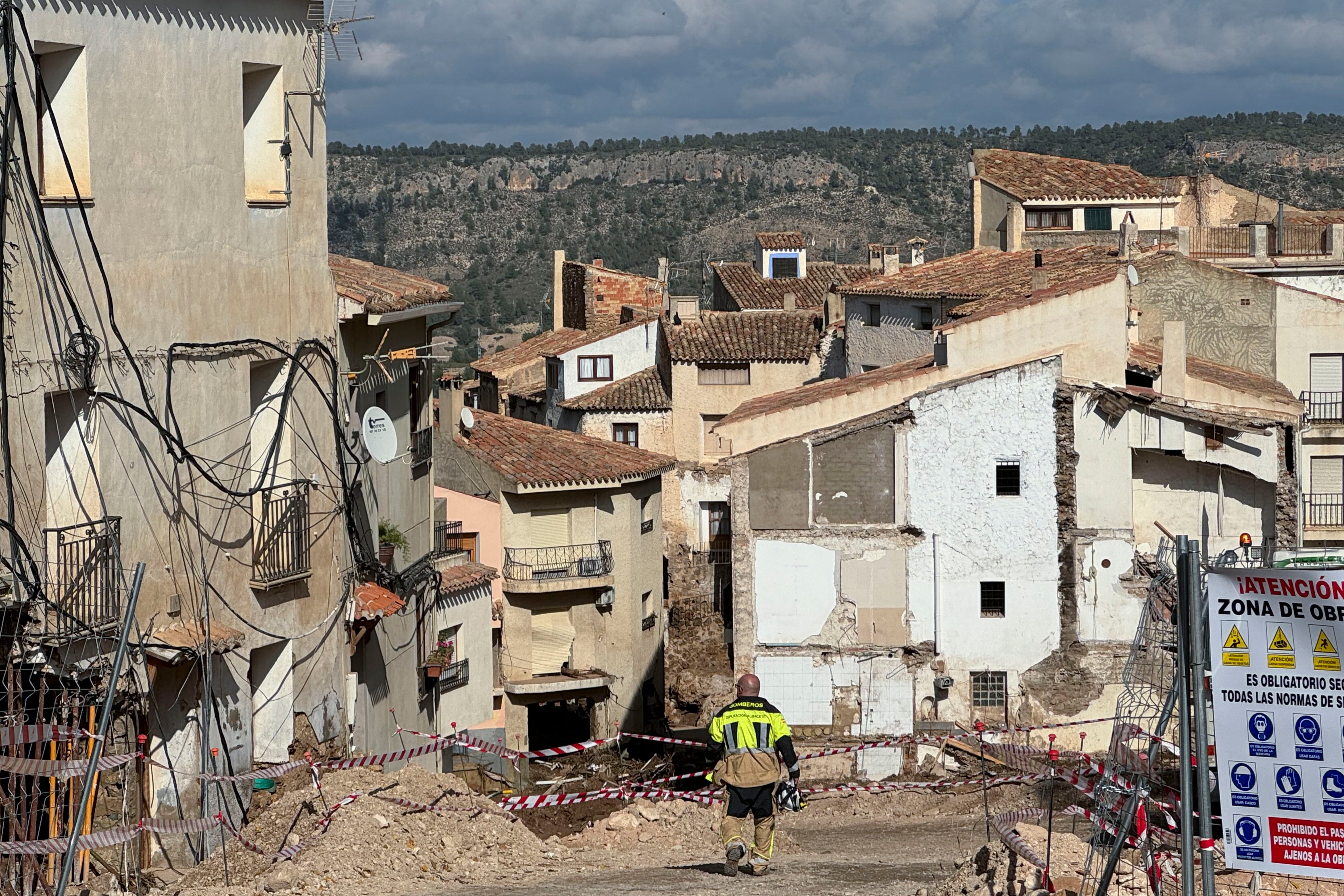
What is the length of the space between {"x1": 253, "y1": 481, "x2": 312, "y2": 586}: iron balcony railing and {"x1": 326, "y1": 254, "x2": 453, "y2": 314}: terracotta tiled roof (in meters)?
2.51

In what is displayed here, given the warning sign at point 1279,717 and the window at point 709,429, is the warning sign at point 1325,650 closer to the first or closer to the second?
the warning sign at point 1279,717

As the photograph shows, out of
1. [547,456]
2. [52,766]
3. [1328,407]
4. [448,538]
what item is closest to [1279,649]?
[52,766]

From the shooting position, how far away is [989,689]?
27.1 metres

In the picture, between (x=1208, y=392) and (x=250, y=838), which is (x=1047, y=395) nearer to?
(x=1208, y=392)

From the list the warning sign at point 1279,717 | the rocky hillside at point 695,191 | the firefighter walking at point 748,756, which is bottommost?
the firefighter walking at point 748,756

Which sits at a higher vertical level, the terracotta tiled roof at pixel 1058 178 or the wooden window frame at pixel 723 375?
the terracotta tiled roof at pixel 1058 178

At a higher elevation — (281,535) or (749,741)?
(281,535)

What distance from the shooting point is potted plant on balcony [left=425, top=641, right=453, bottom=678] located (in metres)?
27.0

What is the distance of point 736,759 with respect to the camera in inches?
571

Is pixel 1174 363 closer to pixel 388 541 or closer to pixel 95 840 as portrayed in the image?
pixel 388 541

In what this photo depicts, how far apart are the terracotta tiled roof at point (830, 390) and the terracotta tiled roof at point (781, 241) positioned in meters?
41.7

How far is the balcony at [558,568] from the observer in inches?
1499

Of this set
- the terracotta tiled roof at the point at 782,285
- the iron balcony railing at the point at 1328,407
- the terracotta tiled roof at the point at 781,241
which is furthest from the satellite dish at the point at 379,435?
the terracotta tiled roof at the point at 781,241

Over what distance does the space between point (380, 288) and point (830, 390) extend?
31.9 ft
